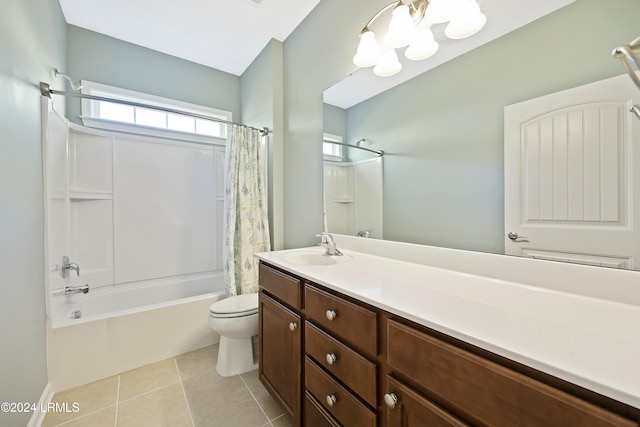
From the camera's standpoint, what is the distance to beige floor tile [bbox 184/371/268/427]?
1361mm

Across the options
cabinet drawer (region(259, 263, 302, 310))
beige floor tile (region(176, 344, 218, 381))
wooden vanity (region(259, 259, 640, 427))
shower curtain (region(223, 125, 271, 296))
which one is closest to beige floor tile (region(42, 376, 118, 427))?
beige floor tile (region(176, 344, 218, 381))

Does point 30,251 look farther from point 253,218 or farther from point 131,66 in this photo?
point 131,66

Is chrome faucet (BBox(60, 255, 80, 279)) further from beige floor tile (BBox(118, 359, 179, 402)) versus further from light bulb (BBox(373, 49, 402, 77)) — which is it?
light bulb (BBox(373, 49, 402, 77))

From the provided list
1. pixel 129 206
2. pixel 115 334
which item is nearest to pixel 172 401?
pixel 115 334

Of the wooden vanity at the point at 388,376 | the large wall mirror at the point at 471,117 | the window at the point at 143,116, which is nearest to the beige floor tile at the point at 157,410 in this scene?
the wooden vanity at the point at 388,376

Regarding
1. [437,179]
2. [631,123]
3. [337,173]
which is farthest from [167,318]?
[631,123]

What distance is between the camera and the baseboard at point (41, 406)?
4.19 feet

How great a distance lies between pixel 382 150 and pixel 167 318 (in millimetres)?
1962

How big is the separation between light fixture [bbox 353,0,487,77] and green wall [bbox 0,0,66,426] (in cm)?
171

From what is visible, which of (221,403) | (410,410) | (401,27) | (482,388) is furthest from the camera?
(221,403)

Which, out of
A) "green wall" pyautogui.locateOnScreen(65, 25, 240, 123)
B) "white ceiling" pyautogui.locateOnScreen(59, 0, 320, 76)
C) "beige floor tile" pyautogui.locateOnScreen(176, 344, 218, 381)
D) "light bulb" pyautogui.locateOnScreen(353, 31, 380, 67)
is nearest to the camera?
"light bulb" pyautogui.locateOnScreen(353, 31, 380, 67)

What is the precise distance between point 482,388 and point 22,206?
202 cm

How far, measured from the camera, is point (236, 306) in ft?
6.05

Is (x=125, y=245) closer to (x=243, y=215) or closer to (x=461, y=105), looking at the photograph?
(x=243, y=215)
